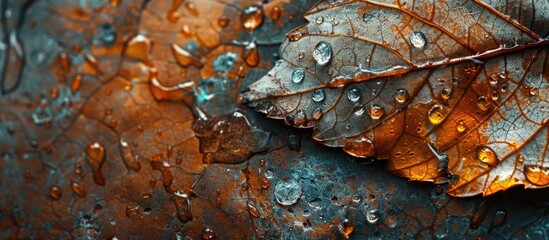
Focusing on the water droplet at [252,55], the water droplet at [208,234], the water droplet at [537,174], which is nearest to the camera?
the water droplet at [537,174]

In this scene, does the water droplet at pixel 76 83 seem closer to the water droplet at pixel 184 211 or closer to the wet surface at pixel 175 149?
the wet surface at pixel 175 149

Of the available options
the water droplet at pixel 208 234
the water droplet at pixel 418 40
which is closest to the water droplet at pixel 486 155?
the water droplet at pixel 418 40

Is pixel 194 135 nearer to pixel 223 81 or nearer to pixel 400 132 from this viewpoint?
pixel 223 81

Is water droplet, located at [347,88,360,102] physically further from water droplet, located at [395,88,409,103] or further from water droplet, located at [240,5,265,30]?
water droplet, located at [240,5,265,30]

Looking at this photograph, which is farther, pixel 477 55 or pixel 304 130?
pixel 304 130

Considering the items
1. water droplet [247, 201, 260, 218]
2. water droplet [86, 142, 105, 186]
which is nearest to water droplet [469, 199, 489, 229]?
water droplet [247, 201, 260, 218]

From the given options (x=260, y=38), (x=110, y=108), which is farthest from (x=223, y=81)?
(x=110, y=108)

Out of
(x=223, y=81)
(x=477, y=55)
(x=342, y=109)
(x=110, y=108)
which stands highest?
(x=477, y=55)
